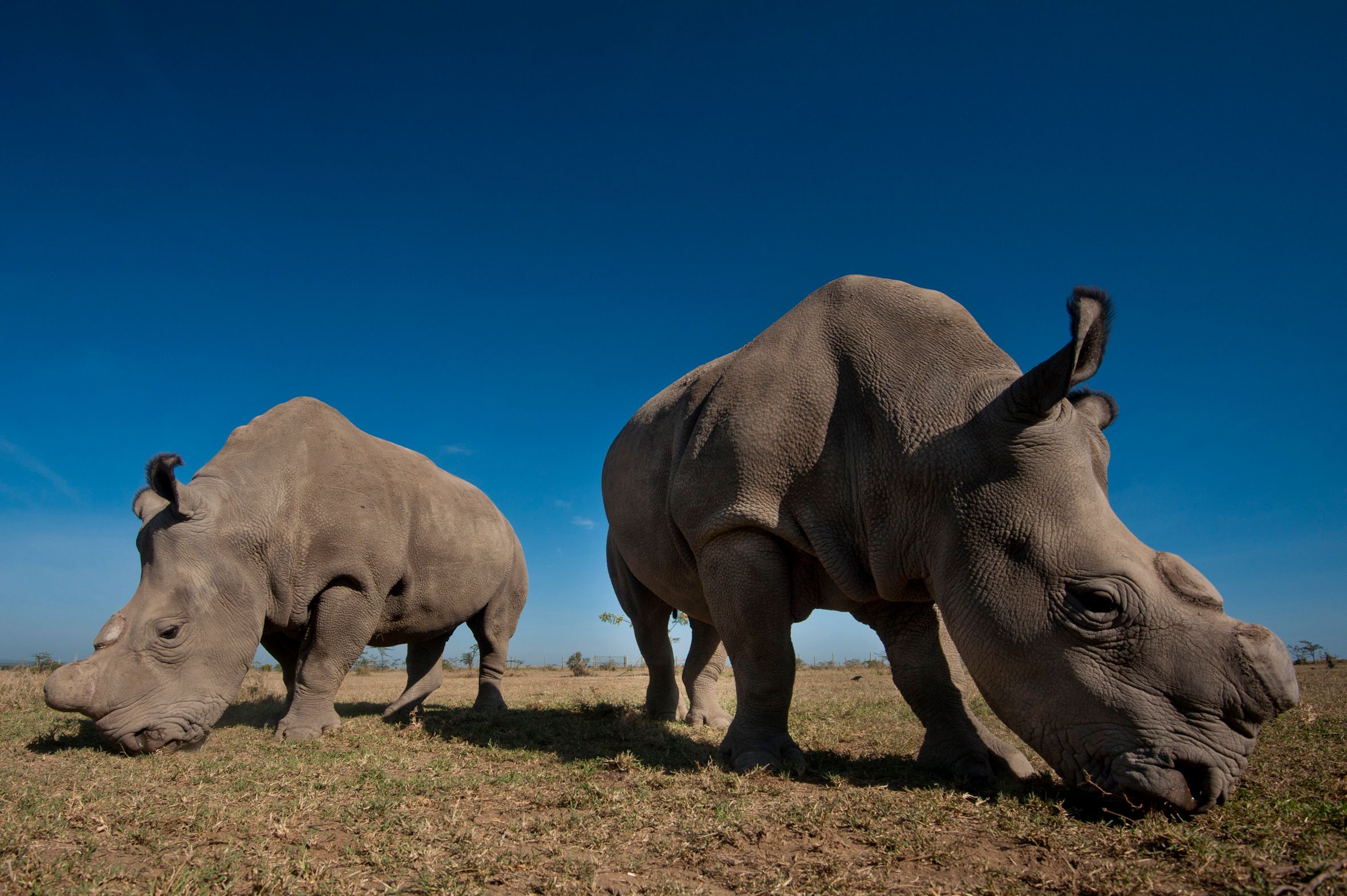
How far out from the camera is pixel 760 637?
4.16m

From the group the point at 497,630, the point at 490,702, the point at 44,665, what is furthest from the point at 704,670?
the point at 44,665

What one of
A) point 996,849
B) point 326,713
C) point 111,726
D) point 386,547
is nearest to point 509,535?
point 386,547

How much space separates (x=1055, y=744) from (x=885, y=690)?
865cm

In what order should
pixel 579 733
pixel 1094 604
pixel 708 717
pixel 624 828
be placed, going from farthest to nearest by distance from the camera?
pixel 708 717 < pixel 579 733 < pixel 1094 604 < pixel 624 828

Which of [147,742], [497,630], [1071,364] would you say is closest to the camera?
[1071,364]

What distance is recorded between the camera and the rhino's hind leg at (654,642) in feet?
24.2

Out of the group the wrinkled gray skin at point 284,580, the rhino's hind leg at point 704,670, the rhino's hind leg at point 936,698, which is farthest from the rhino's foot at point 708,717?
the rhino's hind leg at point 936,698

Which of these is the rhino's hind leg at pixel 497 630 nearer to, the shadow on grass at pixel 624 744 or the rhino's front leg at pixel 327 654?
the shadow on grass at pixel 624 744

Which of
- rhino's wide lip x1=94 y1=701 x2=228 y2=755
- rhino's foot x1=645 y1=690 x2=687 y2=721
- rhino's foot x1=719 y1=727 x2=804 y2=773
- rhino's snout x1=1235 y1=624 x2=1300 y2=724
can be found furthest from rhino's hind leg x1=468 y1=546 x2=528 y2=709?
rhino's snout x1=1235 y1=624 x2=1300 y2=724

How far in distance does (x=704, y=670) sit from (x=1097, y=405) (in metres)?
4.75

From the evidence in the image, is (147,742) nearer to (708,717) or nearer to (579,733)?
(579,733)

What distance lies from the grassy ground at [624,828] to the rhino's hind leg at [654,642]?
2447mm

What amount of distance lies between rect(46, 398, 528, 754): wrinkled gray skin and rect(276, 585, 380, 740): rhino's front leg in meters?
0.01

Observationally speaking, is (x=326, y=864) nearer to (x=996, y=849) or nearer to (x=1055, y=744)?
(x=996, y=849)
